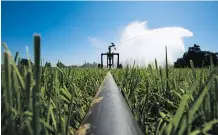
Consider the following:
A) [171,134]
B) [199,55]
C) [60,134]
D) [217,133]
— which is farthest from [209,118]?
[199,55]

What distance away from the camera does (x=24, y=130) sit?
450mm

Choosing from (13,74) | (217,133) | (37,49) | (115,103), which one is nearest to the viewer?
(37,49)

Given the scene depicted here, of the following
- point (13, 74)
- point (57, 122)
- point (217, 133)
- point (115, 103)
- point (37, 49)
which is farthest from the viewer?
point (115, 103)

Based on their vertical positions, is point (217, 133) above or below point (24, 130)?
below

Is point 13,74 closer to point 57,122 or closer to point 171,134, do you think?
point 57,122

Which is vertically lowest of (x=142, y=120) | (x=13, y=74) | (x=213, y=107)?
(x=142, y=120)

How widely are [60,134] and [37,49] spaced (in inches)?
13.9

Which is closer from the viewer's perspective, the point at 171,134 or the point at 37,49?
the point at 37,49

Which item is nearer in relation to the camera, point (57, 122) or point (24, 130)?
point (24, 130)

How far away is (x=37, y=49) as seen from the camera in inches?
16.0

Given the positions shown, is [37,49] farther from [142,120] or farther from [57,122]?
[142,120]

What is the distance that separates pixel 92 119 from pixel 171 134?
0.91ft

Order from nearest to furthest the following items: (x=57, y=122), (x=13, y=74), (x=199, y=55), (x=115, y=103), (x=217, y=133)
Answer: (x=13, y=74)
(x=57, y=122)
(x=217, y=133)
(x=115, y=103)
(x=199, y=55)

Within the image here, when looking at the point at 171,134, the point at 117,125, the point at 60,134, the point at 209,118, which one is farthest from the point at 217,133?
the point at 60,134
